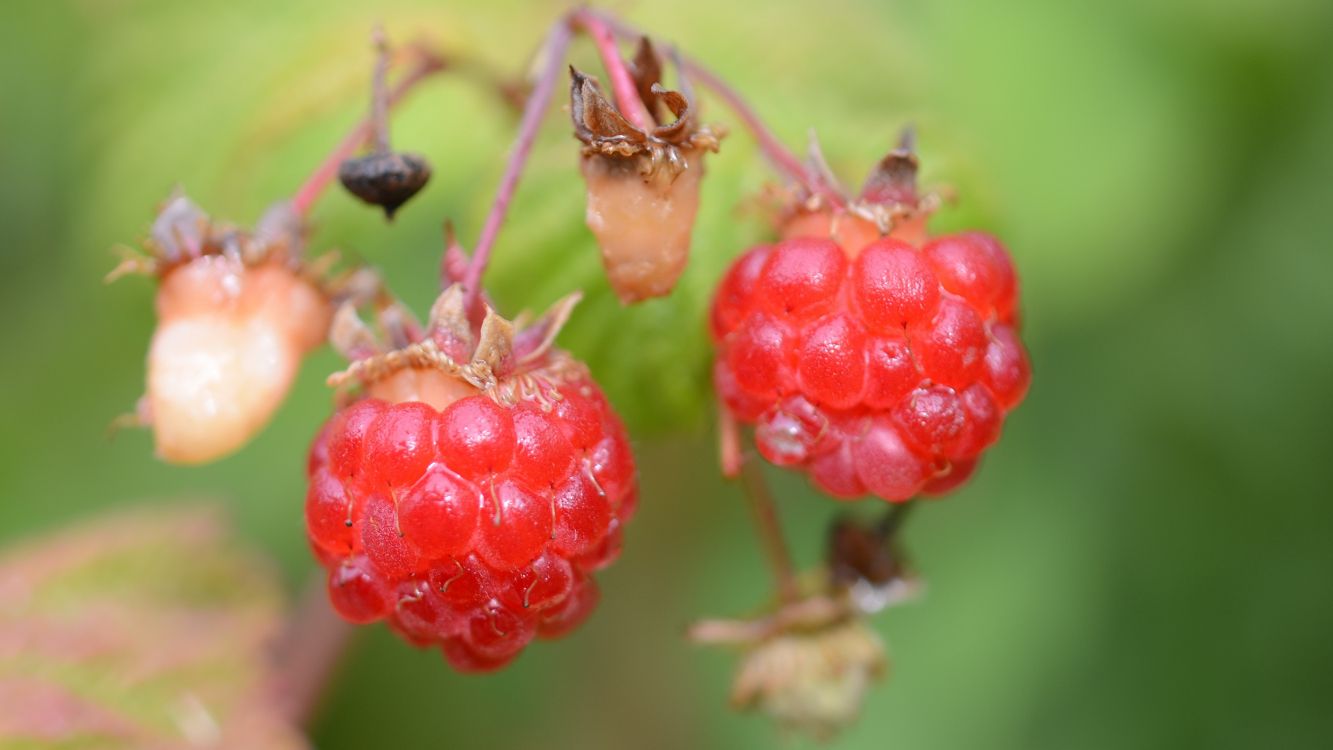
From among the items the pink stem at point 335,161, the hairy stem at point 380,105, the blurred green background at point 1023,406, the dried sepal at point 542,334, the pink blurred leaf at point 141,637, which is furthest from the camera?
the blurred green background at point 1023,406

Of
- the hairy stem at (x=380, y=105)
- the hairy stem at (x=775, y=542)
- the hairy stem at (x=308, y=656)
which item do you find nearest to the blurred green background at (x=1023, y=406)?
the hairy stem at (x=308, y=656)

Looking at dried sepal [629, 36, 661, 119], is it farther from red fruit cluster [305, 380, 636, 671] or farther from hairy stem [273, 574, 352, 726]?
hairy stem [273, 574, 352, 726]

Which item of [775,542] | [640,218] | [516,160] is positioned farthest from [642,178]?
[775,542]

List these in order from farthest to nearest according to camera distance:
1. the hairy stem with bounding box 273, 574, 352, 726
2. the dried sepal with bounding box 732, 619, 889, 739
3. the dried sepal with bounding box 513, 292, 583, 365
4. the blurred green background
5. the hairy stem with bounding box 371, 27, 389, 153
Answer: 1. the blurred green background
2. the hairy stem with bounding box 273, 574, 352, 726
3. the dried sepal with bounding box 732, 619, 889, 739
4. the hairy stem with bounding box 371, 27, 389, 153
5. the dried sepal with bounding box 513, 292, 583, 365

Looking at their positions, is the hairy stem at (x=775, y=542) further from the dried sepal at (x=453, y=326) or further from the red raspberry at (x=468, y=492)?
the dried sepal at (x=453, y=326)

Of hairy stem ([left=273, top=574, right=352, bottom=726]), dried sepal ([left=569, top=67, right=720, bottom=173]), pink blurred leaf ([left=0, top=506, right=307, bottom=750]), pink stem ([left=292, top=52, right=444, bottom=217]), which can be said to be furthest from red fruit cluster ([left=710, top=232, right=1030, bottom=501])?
hairy stem ([left=273, top=574, right=352, bottom=726])

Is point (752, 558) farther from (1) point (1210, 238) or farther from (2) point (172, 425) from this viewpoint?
(2) point (172, 425)
